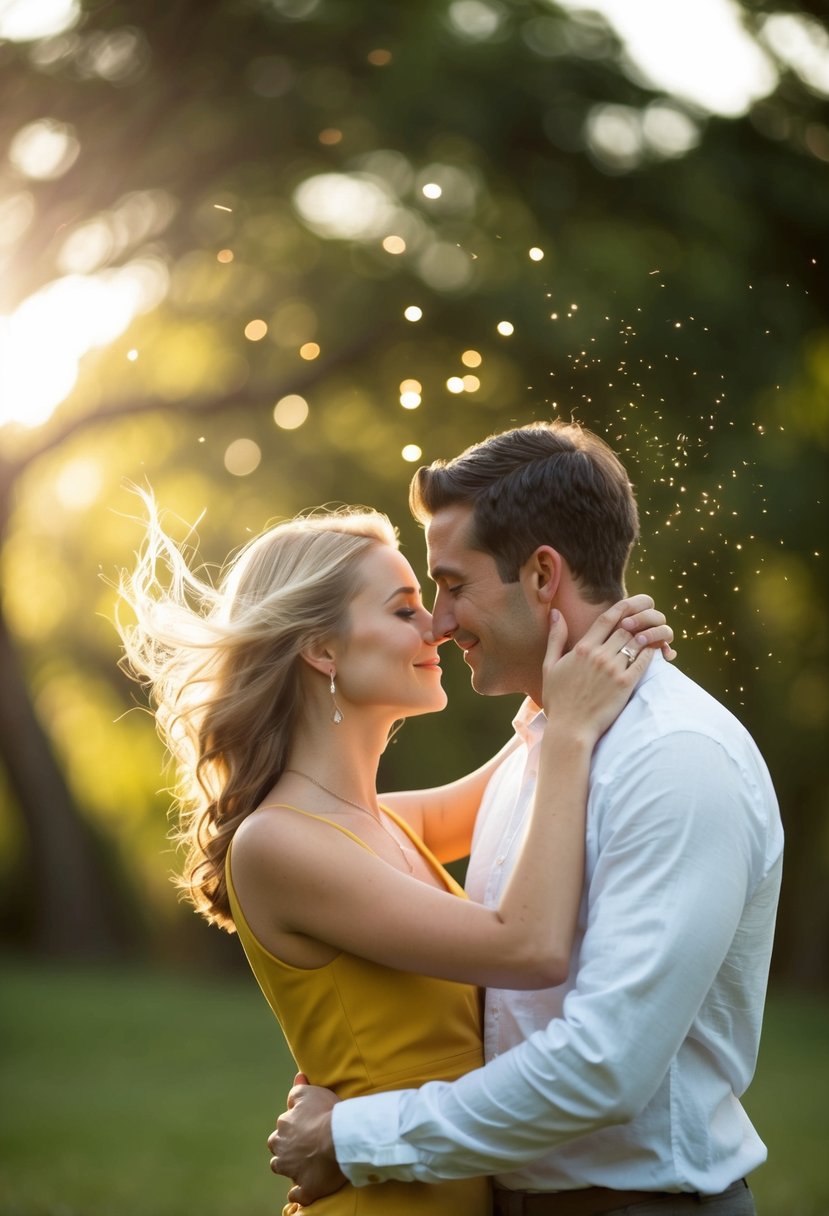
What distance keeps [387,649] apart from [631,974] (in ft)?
3.95

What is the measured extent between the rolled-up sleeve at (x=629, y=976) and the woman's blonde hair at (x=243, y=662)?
97 cm

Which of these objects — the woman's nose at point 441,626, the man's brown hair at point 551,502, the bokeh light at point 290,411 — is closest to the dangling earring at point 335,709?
the woman's nose at point 441,626

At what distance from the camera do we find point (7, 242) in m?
13.3

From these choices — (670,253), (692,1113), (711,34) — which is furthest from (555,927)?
(670,253)

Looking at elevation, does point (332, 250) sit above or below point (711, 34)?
below

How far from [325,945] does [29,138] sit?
11.7 m

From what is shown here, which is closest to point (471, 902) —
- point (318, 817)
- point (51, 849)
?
point (318, 817)

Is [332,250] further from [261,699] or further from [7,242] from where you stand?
[261,699]

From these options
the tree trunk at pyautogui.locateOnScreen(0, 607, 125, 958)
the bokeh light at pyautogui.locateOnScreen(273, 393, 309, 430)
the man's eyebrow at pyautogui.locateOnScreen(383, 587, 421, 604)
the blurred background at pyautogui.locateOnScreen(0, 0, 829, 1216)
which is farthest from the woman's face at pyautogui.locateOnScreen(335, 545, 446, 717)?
the tree trunk at pyautogui.locateOnScreen(0, 607, 125, 958)

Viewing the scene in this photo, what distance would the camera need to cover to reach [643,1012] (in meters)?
2.53

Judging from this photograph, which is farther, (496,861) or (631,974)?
(496,861)

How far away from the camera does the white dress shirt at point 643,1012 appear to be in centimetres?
254

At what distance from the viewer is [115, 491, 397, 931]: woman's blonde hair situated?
135 inches

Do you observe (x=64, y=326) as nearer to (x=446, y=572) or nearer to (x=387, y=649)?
(x=387, y=649)
